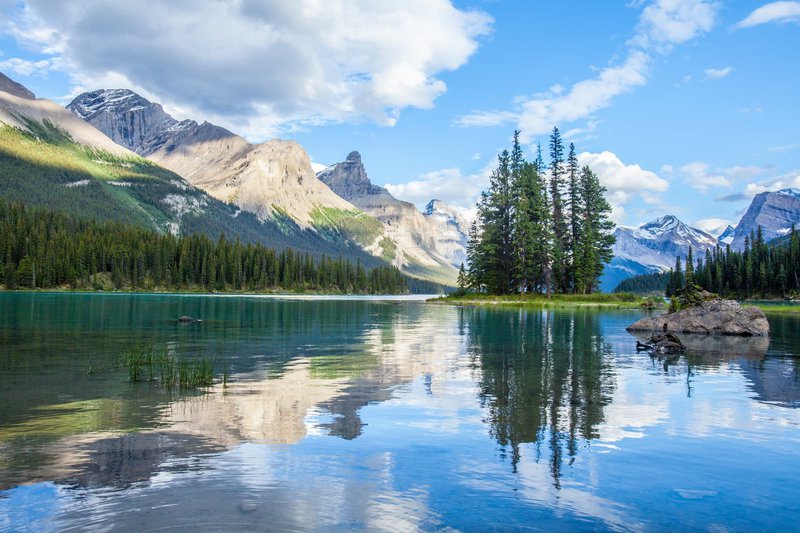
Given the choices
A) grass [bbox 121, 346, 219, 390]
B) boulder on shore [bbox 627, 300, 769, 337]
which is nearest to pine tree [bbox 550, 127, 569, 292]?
boulder on shore [bbox 627, 300, 769, 337]

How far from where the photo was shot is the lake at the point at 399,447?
33.1ft

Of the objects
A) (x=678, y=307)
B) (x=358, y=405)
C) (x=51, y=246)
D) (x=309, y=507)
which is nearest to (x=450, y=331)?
(x=678, y=307)

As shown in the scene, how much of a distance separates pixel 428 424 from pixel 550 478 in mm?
5265

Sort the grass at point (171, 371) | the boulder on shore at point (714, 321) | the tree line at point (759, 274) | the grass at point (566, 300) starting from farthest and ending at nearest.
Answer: the tree line at point (759, 274)
the grass at point (566, 300)
the boulder on shore at point (714, 321)
the grass at point (171, 371)

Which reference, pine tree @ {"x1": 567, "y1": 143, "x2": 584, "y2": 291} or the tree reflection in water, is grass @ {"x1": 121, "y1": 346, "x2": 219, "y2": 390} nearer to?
the tree reflection in water

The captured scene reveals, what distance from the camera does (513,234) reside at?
10744 centimetres

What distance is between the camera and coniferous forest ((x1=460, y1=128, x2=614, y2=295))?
4126 inches

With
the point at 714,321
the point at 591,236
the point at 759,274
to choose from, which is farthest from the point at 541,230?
the point at 759,274

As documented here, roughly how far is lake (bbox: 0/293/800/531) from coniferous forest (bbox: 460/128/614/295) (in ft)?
248

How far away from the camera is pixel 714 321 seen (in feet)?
175

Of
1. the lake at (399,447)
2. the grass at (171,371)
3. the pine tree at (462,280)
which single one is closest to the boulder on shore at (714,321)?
the lake at (399,447)

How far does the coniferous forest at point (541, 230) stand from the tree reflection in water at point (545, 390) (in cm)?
6118

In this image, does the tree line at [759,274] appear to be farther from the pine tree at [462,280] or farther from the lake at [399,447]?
the lake at [399,447]

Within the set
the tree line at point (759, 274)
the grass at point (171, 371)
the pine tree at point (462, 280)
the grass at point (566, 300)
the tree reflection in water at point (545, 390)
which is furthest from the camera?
the tree line at point (759, 274)
